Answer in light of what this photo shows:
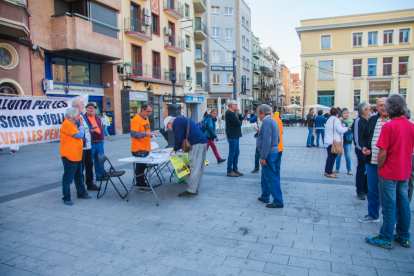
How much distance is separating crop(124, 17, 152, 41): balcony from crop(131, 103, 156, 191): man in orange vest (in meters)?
16.9

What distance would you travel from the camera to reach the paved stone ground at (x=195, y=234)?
302cm

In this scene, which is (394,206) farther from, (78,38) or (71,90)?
(71,90)

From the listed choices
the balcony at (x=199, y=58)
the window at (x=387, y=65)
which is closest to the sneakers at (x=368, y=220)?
the balcony at (x=199, y=58)

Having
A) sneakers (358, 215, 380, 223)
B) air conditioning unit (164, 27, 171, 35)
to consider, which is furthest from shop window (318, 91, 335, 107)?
sneakers (358, 215, 380, 223)

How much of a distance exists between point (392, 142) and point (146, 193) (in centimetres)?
452

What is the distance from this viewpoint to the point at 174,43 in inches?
1044

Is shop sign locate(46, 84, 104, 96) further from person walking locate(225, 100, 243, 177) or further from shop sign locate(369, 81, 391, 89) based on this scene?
shop sign locate(369, 81, 391, 89)

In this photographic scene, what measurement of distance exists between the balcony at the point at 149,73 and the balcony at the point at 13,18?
890 centimetres

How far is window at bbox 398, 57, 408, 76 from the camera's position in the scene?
32156mm

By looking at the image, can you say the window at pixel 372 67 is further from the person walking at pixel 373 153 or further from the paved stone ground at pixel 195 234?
the person walking at pixel 373 153

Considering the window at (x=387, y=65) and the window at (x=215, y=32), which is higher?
the window at (x=215, y=32)

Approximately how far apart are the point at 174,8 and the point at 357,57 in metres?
22.6

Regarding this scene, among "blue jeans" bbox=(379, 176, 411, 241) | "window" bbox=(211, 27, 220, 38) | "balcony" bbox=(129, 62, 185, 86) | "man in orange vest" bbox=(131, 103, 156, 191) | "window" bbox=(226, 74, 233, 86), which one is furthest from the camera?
"window" bbox=(226, 74, 233, 86)

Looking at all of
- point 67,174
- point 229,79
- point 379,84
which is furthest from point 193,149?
point 379,84
